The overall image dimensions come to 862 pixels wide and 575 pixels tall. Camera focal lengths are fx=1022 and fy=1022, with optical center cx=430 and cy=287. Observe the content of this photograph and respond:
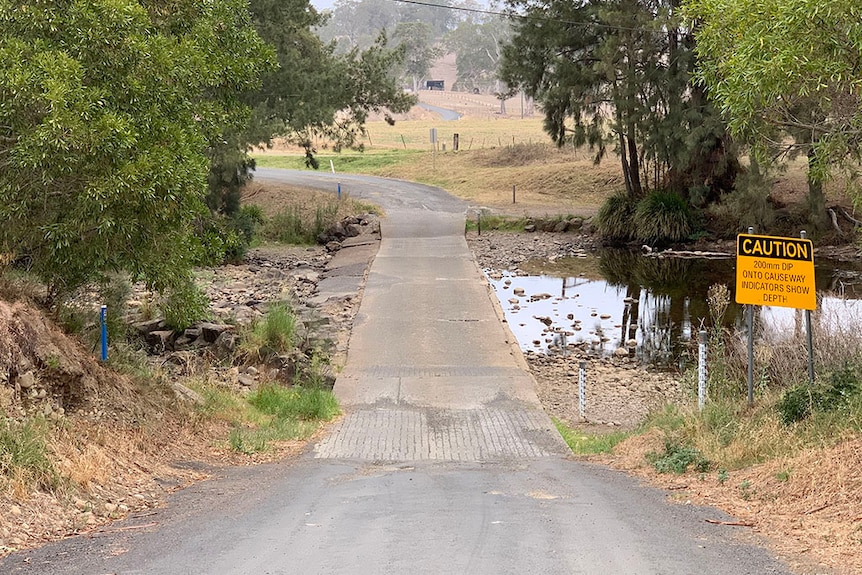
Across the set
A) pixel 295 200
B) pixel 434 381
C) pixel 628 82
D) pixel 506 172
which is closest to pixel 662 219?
pixel 628 82

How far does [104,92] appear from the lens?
11172 millimetres

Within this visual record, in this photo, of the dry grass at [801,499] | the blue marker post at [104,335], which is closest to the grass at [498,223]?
the blue marker post at [104,335]

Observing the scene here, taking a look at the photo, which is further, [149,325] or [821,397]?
[149,325]

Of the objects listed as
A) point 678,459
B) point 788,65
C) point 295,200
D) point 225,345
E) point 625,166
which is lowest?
point 225,345

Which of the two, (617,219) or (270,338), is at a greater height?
Answer: (617,219)

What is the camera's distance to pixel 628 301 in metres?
30.0

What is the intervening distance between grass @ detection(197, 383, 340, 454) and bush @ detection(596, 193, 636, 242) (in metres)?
26.1

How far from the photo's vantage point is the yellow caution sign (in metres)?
10.8

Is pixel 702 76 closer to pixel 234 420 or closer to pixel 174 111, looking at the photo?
pixel 174 111

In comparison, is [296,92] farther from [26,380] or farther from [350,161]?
[350,161]

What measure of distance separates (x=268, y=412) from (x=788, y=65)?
28.6ft

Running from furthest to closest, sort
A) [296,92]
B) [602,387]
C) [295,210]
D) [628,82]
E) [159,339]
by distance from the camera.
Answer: [295,210]
[628,82]
[296,92]
[602,387]
[159,339]

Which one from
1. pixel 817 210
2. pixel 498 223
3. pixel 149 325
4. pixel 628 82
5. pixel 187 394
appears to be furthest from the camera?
pixel 498 223

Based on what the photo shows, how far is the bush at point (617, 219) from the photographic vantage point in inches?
1602
